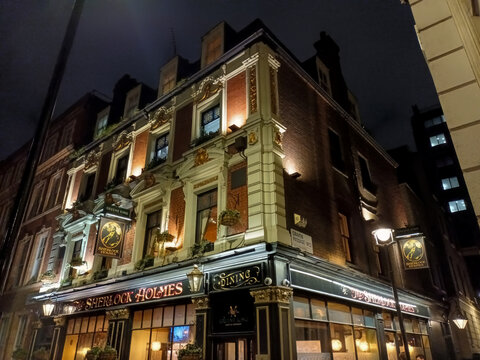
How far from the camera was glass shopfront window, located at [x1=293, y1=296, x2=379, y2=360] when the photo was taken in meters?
10.8

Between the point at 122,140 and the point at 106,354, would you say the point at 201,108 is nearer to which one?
the point at 122,140

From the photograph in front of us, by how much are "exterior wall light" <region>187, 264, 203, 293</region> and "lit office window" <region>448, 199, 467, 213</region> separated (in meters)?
60.5

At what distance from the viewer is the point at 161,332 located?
1316cm

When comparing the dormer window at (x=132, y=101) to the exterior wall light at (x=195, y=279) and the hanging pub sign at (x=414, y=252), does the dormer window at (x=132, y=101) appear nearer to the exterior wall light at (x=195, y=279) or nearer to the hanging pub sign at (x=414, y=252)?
the exterior wall light at (x=195, y=279)

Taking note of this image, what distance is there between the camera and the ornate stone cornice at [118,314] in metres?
14.3

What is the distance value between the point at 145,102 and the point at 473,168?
774 inches

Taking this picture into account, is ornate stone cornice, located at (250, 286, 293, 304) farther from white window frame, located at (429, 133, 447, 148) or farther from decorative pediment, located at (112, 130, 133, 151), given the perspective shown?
white window frame, located at (429, 133, 447, 148)

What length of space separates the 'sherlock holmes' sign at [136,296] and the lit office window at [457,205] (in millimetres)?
60320

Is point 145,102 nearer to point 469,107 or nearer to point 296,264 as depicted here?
point 296,264

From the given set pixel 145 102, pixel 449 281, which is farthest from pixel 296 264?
pixel 449 281

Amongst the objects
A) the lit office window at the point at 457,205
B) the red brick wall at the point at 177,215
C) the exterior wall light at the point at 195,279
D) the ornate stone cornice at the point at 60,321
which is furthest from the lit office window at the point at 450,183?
the ornate stone cornice at the point at 60,321

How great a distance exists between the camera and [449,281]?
24.5 metres

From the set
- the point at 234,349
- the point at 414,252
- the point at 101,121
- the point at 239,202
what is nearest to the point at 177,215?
the point at 239,202

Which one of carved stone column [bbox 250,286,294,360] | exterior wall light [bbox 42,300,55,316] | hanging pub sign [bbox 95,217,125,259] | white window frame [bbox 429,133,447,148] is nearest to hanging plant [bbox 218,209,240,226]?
carved stone column [bbox 250,286,294,360]
